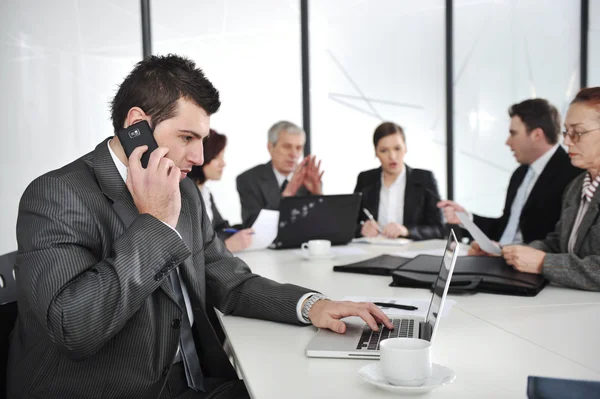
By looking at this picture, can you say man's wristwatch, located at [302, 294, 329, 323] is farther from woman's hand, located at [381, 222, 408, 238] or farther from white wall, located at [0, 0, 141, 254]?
white wall, located at [0, 0, 141, 254]

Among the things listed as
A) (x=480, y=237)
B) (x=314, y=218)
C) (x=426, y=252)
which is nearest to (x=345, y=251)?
(x=314, y=218)

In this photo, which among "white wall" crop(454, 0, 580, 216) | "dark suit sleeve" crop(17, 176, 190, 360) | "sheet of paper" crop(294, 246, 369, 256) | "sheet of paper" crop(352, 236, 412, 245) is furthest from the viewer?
"white wall" crop(454, 0, 580, 216)

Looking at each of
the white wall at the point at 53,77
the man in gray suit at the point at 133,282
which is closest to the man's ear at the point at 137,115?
the man in gray suit at the point at 133,282

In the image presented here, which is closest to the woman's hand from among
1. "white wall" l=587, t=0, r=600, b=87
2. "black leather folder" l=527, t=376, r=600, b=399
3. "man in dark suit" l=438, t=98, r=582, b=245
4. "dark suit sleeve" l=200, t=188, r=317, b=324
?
"man in dark suit" l=438, t=98, r=582, b=245

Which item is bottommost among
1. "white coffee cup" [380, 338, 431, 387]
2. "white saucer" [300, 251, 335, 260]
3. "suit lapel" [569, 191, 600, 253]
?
"white saucer" [300, 251, 335, 260]

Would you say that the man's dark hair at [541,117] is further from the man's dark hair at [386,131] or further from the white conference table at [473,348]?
the white conference table at [473,348]

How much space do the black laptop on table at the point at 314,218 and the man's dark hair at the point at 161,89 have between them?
1.30 m

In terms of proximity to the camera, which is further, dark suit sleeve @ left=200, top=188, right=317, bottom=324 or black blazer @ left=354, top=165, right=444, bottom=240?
black blazer @ left=354, top=165, right=444, bottom=240

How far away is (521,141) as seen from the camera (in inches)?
146

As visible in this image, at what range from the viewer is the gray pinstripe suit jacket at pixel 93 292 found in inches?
49.7

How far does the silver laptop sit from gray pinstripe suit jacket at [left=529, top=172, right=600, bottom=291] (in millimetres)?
716

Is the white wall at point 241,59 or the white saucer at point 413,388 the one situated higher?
the white wall at point 241,59

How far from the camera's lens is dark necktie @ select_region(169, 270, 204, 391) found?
1.56 metres

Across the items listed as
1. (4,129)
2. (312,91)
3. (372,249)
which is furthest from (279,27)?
(372,249)
